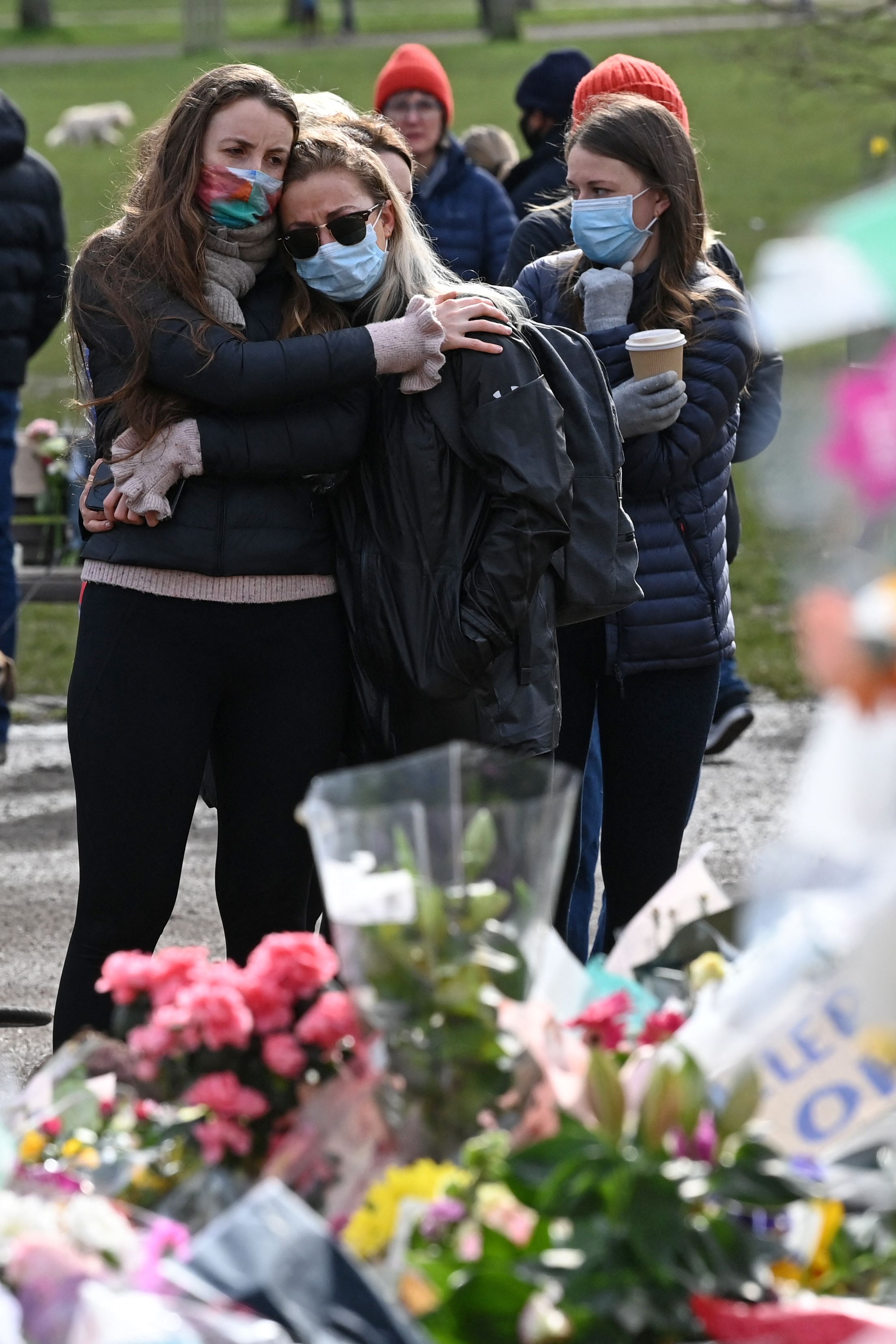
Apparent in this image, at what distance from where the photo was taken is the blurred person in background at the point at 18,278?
5.58 meters

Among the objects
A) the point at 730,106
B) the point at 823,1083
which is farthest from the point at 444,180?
the point at 730,106

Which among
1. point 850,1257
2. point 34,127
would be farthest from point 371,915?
point 34,127

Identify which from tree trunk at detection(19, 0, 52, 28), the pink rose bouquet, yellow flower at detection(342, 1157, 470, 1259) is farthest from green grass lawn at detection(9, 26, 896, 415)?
yellow flower at detection(342, 1157, 470, 1259)

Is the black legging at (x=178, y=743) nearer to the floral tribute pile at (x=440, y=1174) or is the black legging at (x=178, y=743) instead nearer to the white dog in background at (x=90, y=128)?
the floral tribute pile at (x=440, y=1174)

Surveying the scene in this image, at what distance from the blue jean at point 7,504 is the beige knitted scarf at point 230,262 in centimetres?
330

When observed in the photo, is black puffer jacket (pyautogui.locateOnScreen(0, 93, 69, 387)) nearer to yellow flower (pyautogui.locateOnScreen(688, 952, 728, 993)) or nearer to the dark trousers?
the dark trousers

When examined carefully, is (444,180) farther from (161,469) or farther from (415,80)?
(161,469)

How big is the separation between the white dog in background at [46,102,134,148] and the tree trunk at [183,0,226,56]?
383 inches

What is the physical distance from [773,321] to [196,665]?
1.60m

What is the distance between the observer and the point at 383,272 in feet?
9.14

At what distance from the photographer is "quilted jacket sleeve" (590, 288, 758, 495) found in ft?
10.4

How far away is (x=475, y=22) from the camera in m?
38.3

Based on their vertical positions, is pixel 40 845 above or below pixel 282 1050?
below

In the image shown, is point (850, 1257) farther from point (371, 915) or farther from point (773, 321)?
point (773, 321)
